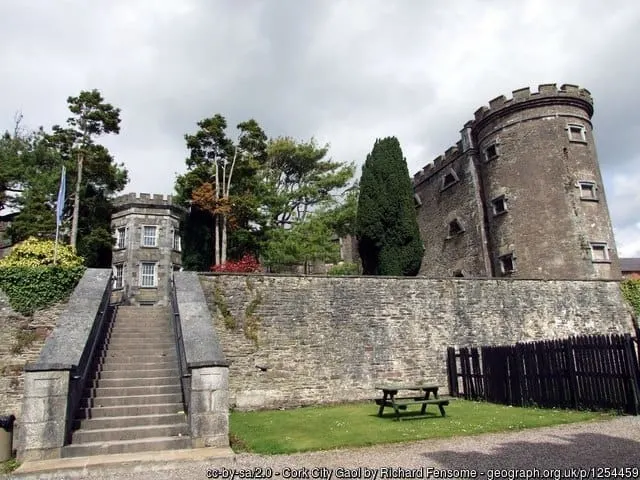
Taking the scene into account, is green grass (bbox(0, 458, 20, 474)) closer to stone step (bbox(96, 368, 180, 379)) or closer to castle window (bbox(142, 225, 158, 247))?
stone step (bbox(96, 368, 180, 379))

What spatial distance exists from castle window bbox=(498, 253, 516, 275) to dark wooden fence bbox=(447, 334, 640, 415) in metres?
8.93

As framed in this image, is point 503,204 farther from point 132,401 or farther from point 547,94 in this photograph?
point 132,401

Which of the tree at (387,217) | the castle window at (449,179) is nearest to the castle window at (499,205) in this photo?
the castle window at (449,179)

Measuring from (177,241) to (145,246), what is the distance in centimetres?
214

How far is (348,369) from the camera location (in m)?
13.9

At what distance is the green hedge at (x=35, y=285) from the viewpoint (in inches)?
522

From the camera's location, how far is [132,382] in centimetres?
931

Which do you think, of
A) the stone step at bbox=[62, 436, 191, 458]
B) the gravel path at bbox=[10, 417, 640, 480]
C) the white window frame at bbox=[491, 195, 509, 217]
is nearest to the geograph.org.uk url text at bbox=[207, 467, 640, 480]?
the gravel path at bbox=[10, 417, 640, 480]

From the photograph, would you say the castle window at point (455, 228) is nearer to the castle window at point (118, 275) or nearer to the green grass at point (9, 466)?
the castle window at point (118, 275)

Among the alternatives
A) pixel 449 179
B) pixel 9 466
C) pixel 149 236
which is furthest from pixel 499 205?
pixel 9 466

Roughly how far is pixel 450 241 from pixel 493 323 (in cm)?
1086

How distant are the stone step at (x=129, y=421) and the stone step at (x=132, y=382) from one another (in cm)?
111

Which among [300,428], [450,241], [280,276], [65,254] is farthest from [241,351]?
[450,241]

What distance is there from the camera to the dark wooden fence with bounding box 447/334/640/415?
32.8ft
